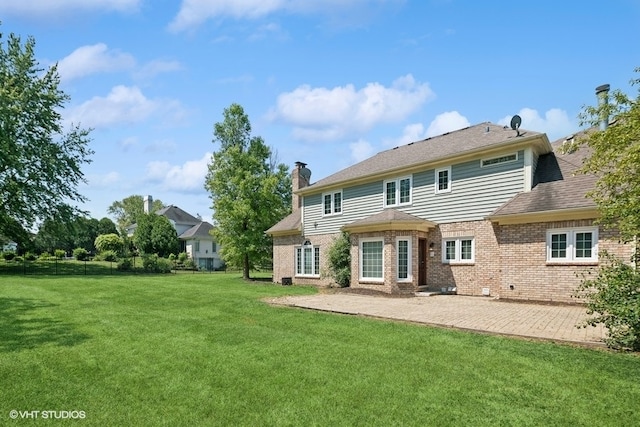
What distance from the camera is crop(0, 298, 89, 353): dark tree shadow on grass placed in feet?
22.9

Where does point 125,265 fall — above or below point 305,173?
below

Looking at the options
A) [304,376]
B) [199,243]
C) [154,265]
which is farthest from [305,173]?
[199,243]

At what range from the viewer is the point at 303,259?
22453mm

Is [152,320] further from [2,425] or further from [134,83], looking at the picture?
[134,83]

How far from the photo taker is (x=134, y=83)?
13.4 meters

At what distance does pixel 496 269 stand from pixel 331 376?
11112 millimetres

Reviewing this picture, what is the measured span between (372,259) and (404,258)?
1.58 meters

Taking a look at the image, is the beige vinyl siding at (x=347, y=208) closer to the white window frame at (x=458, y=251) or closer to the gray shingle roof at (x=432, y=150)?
the gray shingle roof at (x=432, y=150)

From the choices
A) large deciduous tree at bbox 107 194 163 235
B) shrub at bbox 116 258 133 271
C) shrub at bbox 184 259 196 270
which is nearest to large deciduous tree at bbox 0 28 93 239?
shrub at bbox 116 258 133 271

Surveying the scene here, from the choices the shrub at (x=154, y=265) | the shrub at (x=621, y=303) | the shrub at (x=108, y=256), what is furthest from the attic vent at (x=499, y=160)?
the shrub at (x=108, y=256)

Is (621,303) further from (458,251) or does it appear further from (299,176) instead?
(299,176)

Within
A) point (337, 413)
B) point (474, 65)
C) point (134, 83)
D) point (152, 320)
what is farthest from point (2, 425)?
point (474, 65)

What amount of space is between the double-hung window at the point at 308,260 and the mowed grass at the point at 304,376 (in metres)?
12.7

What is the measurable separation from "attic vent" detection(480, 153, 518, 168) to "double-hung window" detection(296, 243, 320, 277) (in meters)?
10.4
